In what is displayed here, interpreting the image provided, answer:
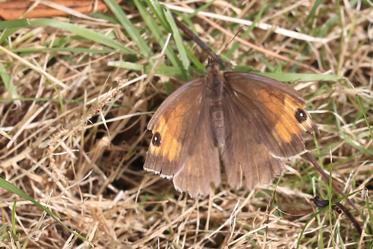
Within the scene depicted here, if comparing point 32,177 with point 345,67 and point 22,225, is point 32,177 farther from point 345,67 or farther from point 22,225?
point 345,67

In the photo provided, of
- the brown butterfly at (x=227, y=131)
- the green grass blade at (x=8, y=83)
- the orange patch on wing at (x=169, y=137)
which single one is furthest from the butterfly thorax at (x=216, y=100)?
the green grass blade at (x=8, y=83)

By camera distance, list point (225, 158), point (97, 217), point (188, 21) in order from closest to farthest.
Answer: point (225, 158) → point (97, 217) → point (188, 21)

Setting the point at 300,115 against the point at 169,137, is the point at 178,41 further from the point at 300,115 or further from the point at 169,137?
the point at 300,115

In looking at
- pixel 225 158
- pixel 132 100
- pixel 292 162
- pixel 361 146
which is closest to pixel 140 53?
pixel 132 100

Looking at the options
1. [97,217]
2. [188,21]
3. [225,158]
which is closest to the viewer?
[225,158]

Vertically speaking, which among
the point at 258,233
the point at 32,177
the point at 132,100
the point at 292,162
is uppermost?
the point at 132,100

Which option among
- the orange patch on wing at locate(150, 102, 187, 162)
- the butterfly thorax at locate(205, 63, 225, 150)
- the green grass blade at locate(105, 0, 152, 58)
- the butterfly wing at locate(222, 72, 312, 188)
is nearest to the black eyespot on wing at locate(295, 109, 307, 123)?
the butterfly wing at locate(222, 72, 312, 188)

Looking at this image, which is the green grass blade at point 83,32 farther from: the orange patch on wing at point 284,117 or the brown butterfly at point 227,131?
the orange patch on wing at point 284,117

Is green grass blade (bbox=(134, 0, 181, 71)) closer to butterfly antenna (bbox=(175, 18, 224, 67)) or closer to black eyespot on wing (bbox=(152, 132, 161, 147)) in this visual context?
butterfly antenna (bbox=(175, 18, 224, 67))
